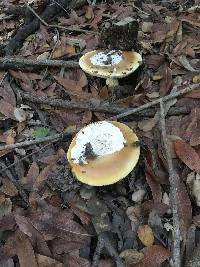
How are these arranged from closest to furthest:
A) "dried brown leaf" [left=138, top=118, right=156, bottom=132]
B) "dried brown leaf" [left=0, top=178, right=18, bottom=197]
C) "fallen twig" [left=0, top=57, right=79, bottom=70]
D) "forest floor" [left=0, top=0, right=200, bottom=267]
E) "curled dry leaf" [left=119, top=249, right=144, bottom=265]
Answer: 1. "curled dry leaf" [left=119, top=249, right=144, bottom=265]
2. "forest floor" [left=0, top=0, right=200, bottom=267]
3. "dried brown leaf" [left=0, top=178, right=18, bottom=197]
4. "dried brown leaf" [left=138, top=118, right=156, bottom=132]
5. "fallen twig" [left=0, top=57, right=79, bottom=70]

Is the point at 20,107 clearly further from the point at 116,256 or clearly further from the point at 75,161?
the point at 116,256

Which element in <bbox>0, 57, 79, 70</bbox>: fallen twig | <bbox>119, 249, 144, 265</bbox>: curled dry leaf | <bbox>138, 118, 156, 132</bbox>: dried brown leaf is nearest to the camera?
<bbox>119, 249, 144, 265</bbox>: curled dry leaf

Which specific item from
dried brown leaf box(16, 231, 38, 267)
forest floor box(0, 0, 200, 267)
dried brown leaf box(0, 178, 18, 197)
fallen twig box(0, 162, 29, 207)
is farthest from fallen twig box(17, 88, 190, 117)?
dried brown leaf box(16, 231, 38, 267)

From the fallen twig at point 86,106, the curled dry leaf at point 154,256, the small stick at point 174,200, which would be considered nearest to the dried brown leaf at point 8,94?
the fallen twig at point 86,106

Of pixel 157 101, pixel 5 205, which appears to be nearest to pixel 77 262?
pixel 5 205

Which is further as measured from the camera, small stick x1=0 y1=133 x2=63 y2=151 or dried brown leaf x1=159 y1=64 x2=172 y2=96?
dried brown leaf x1=159 y1=64 x2=172 y2=96

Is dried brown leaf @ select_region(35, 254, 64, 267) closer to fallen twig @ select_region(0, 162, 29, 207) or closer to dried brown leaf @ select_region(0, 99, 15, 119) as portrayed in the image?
fallen twig @ select_region(0, 162, 29, 207)

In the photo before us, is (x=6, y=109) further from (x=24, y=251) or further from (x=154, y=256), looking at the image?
(x=154, y=256)

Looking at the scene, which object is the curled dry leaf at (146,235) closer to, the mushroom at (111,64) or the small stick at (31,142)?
the small stick at (31,142)
